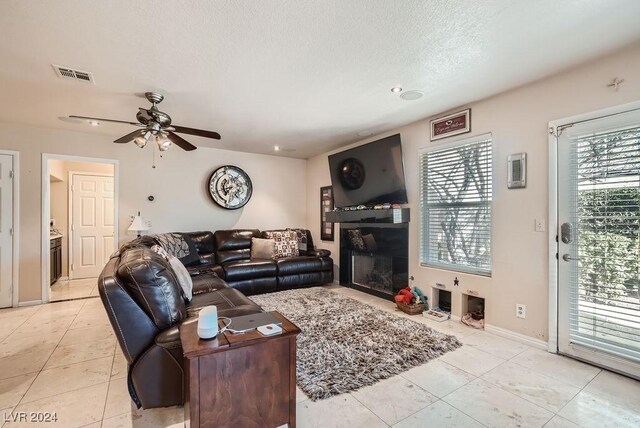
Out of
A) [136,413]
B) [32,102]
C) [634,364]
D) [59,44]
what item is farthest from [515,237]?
[32,102]

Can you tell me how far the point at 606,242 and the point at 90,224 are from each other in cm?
737

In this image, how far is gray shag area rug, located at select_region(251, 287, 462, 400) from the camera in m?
2.09

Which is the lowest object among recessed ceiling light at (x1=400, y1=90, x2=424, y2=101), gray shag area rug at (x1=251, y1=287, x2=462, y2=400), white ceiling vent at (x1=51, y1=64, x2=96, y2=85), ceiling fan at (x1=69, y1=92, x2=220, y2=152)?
gray shag area rug at (x1=251, y1=287, x2=462, y2=400)

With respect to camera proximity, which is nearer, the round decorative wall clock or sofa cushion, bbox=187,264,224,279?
sofa cushion, bbox=187,264,224,279

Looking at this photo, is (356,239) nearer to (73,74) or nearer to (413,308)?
(413,308)

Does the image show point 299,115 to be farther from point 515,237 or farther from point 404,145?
point 515,237

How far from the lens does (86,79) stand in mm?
2559

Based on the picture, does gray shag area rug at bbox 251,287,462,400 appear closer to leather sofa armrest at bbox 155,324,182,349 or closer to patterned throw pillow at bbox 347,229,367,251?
leather sofa armrest at bbox 155,324,182,349

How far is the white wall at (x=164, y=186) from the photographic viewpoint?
12.8ft

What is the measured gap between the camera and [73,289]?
187 inches

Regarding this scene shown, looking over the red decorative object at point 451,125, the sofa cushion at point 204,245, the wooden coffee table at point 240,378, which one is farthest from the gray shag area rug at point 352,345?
the red decorative object at point 451,125

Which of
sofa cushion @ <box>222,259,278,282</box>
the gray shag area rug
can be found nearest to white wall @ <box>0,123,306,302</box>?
sofa cushion @ <box>222,259,278,282</box>

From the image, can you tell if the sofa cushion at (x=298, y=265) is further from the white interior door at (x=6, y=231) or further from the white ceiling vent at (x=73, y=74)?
the white interior door at (x=6, y=231)

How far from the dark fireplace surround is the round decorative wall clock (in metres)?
1.63
